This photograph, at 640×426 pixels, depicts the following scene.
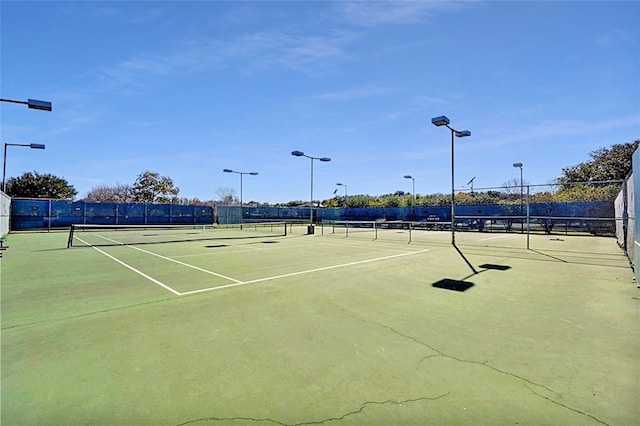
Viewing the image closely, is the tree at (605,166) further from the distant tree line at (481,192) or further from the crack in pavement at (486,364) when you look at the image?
the crack in pavement at (486,364)

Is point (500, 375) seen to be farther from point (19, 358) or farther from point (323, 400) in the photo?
point (19, 358)

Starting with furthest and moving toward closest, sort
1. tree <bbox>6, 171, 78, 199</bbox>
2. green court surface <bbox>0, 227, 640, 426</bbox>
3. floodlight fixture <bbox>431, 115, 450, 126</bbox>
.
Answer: tree <bbox>6, 171, 78, 199</bbox> → floodlight fixture <bbox>431, 115, 450, 126</bbox> → green court surface <bbox>0, 227, 640, 426</bbox>

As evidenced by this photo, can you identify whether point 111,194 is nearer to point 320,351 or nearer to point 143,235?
point 143,235

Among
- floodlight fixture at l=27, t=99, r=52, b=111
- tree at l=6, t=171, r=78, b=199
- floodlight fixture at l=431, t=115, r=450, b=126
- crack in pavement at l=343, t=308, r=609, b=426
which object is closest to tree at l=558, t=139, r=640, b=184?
floodlight fixture at l=431, t=115, r=450, b=126

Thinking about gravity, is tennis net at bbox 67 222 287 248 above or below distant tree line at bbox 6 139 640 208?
below

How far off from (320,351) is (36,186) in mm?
57197

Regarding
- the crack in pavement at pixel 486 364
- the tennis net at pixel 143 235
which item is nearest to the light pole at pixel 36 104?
the tennis net at pixel 143 235

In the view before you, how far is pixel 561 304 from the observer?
5523 millimetres

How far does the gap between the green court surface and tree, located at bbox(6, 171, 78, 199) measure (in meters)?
49.4

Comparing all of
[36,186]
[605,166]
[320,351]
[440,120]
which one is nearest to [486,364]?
[320,351]

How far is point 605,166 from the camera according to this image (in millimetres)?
38562

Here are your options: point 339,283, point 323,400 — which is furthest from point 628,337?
point 339,283

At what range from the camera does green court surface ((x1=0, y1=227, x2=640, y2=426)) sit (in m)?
2.54

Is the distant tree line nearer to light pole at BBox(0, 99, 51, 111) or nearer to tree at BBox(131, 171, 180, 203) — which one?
tree at BBox(131, 171, 180, 203)
